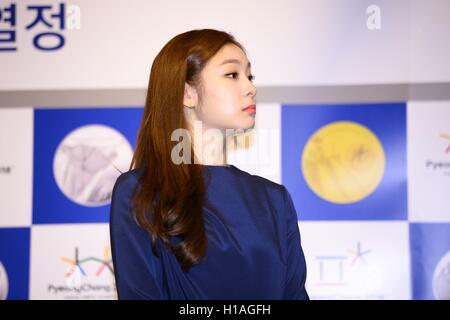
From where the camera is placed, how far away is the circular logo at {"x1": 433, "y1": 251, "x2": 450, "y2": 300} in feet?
6.15

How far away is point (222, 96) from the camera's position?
1374 mm

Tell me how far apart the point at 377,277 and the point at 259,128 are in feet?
2.13

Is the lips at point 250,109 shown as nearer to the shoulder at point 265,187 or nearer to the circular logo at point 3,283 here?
the shoulder at point 265,187

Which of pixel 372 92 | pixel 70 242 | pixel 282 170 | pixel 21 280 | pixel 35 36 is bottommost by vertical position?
pixel 21 280

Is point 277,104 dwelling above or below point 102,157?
above

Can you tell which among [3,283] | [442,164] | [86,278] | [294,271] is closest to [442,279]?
[442,164]

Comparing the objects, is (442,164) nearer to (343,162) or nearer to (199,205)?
(343,162)

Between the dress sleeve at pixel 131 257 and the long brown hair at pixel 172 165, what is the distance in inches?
0.8

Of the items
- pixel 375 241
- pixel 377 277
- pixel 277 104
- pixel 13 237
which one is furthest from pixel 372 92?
pixel 13 237

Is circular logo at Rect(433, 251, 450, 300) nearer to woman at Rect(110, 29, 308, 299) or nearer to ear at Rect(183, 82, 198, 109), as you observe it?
woman at Rect(110, 29, 308, 299)

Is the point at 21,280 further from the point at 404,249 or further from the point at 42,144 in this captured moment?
the point at 404,249

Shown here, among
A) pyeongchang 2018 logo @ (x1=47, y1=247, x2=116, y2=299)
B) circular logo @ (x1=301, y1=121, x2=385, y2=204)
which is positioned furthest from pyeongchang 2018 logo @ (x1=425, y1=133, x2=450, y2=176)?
pyeongchang 2018 logo @ (x1=47, y1=247, x2=116, y2=299)

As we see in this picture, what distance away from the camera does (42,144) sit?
195cm

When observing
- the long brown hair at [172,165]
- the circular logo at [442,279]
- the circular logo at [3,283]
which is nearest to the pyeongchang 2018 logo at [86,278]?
the circular logo at [3,283]
